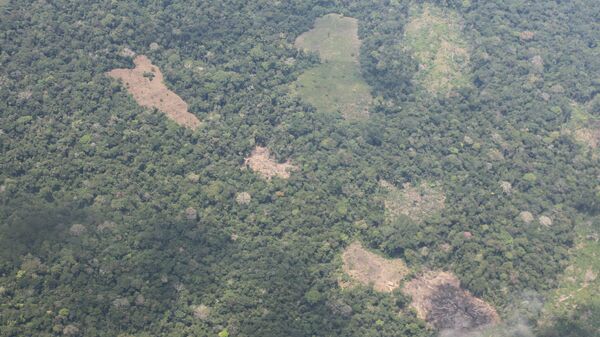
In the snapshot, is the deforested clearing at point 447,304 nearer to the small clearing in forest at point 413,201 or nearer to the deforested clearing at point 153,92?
the small clearing in forest at point 413,201

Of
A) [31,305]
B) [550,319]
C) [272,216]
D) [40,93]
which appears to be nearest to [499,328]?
[550,319]

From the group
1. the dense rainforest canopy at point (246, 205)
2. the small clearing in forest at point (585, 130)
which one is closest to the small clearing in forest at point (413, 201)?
the dense rainforest canopy at point (246, 205)

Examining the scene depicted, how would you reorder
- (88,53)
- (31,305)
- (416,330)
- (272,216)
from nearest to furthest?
(31,305)
(416,330)
(272,216)
(88,53)

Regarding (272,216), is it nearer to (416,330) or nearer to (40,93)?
(416,330)

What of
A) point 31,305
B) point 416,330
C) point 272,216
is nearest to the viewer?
point 31,305

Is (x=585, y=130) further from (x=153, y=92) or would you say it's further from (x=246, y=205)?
(x=153, y=92)

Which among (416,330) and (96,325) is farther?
(416,330)

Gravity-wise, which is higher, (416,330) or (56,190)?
(56,190)
